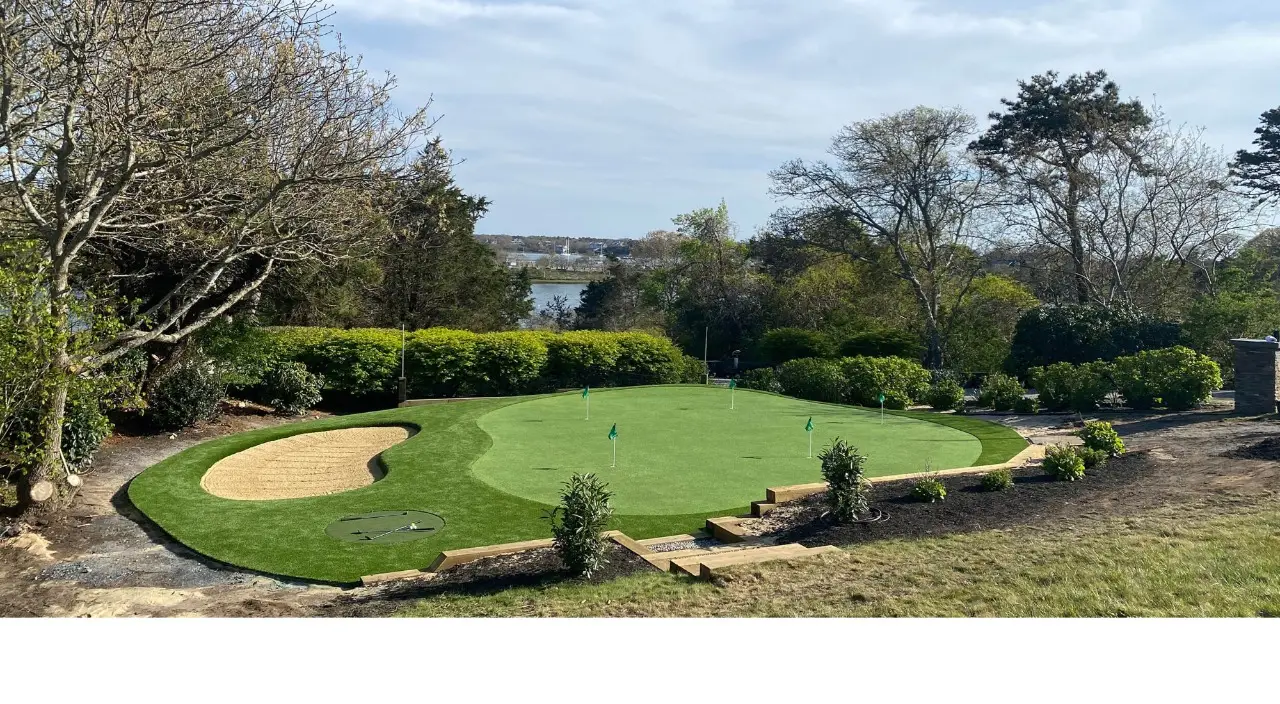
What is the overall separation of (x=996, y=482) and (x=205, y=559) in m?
7.54

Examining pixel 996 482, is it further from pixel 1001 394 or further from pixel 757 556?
pixel 1001 394

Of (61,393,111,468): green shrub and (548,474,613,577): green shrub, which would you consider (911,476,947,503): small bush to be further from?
(61,393,111,468): green shrub

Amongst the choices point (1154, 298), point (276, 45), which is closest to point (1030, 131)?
point (1154, 298)

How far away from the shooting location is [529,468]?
1036 centimetres

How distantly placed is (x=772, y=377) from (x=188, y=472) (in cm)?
1307

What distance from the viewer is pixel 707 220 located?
1462 inches

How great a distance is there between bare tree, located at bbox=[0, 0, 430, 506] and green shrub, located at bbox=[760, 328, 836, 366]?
540 inches

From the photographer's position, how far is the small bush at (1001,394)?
1520 cm

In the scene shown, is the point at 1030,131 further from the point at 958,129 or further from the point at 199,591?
the point at 199,591

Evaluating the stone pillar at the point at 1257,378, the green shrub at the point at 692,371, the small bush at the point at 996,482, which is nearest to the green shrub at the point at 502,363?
the green shrub at the point at 692,371

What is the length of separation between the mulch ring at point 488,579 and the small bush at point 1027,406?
10766 millimetres

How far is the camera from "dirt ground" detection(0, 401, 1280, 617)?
20.0 feet

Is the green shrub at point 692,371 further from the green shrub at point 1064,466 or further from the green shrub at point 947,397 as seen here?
the green shrub at point 1064,466

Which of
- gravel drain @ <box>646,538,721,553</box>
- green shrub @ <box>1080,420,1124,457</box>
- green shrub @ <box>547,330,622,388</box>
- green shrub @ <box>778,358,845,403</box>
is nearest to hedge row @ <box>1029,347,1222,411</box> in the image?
green shrub @ <box>778,358,845,403</box>
